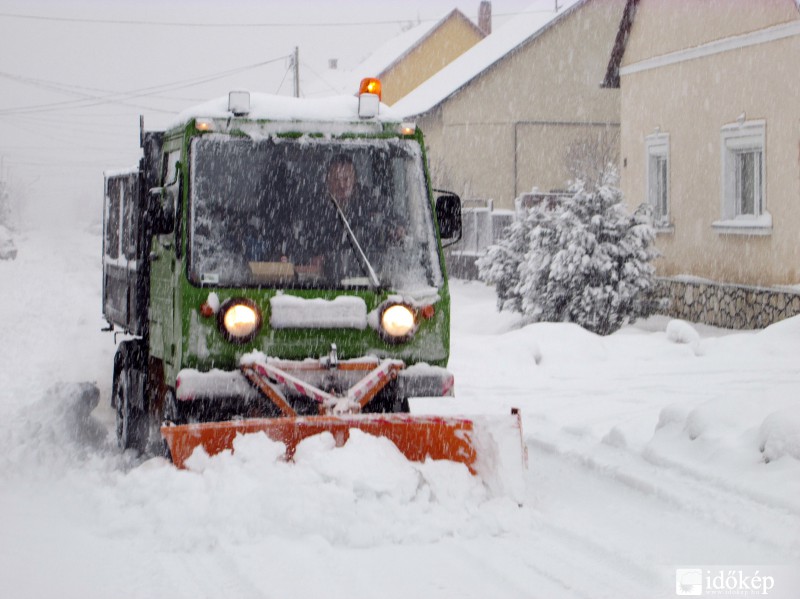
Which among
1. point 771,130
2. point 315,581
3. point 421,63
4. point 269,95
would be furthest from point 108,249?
point 421,63

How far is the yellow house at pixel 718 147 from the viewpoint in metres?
16.1

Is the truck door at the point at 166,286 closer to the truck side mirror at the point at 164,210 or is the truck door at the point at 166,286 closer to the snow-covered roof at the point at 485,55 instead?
the truck side mirror at the point at 164,210

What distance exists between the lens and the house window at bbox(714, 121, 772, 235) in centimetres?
1686

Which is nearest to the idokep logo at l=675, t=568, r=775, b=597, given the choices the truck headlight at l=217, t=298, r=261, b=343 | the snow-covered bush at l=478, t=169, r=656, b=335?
the truck headlight at l=217, t=298, r=261, b=343

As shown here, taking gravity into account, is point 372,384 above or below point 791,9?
below

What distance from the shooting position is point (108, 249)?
10.1 m

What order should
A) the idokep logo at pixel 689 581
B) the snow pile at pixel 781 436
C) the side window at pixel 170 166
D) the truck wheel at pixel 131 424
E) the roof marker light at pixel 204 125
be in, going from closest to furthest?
the idokep logo at pixel 689 581
the snow pile at pixel 781 436
the roof marker light at pixel 204 125
the side window at pixel 170 166
the truck wheel at pixel 131 424

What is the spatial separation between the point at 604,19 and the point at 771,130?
814 inches

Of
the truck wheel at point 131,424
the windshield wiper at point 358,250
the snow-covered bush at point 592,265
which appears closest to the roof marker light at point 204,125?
the windshield wiper at point 358,250

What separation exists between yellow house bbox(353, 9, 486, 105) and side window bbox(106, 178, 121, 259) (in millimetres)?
38832

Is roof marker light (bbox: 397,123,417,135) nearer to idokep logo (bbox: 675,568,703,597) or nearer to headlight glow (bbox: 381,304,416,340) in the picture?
headlight glow (bbox: 381,304,416,340)

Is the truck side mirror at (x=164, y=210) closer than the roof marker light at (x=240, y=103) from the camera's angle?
Yes

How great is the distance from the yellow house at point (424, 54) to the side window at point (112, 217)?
38.8m

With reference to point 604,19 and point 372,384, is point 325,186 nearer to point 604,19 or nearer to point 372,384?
point 372,384
